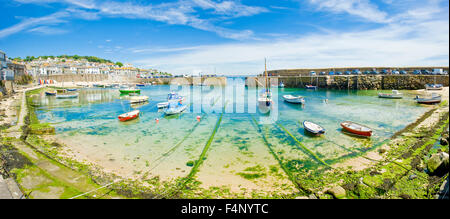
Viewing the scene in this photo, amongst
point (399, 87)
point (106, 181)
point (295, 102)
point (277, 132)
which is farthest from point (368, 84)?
point (106, 181)

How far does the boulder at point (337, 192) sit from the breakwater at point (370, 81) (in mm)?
56498

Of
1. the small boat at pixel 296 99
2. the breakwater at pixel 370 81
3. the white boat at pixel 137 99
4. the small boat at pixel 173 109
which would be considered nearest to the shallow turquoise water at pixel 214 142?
the small boat at pixel 173 109

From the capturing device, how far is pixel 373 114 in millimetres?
23219

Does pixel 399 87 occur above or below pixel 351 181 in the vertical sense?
above

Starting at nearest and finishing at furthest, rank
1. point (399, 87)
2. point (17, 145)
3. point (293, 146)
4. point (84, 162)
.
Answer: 1. point (84, 162)
2. point (17, 145)
3. point (293, 146)
4. point (399, 87)

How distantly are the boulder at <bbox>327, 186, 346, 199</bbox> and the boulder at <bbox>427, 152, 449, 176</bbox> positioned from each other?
4.08 metres

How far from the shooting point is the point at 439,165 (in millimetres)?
8367

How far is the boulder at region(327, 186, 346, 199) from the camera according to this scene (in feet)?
24.7

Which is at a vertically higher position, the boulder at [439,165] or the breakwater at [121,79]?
the breakwater at [121,79]

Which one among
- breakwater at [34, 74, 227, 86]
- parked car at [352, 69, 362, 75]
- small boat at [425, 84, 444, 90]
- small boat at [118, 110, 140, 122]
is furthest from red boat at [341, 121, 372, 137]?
breakwater at [34, 74, 227, 86]

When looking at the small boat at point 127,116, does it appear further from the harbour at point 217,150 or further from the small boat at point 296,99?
the small boat at point 296,99

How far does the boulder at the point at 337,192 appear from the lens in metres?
7.52
